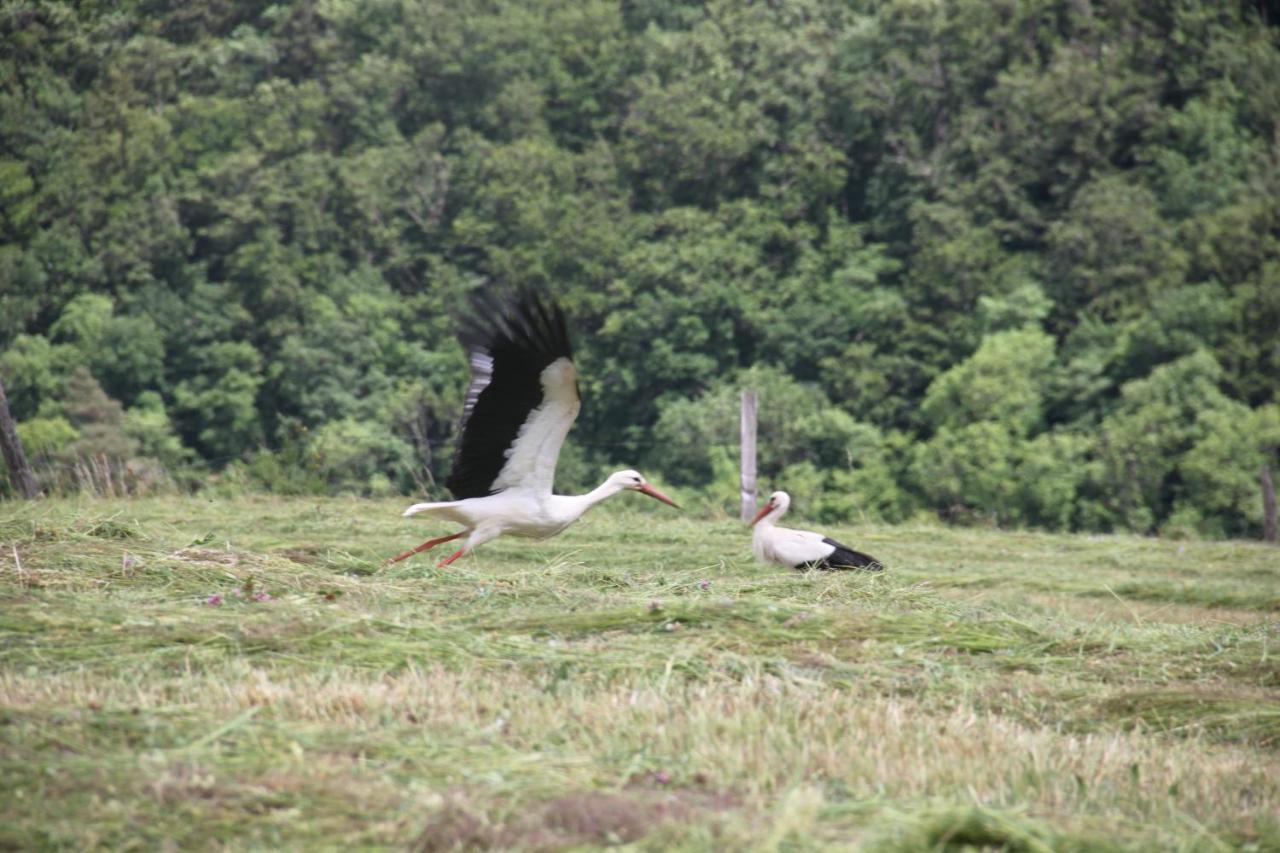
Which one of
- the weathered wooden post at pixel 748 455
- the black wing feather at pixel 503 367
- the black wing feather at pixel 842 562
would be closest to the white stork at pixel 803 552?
the black wing feather at pixel 842 562

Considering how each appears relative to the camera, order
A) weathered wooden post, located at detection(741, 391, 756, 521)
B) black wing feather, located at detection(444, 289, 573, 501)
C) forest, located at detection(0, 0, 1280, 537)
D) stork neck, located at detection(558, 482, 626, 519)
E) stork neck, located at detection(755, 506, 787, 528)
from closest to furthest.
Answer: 1. black wing feather, located at detection(444, 289, 573, 501)
2. stork neck, located at detection(558, 482, 626, 519)
3. stork neck, located at detection(755, 506, 787, 528)
4. weathered wooden post, located at detection(741, 391, 756, 521)
5. forest, located at detection(0, 0, 1280, 537)

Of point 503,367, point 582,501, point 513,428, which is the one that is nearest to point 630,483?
point 582,501

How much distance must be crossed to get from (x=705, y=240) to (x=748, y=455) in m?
17.8

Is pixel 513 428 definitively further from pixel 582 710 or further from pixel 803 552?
pixel 582 710

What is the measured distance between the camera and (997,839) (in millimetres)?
4254

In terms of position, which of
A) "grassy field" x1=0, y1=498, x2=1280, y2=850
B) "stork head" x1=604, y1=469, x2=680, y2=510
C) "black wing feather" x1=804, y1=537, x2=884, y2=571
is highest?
"stork head" x1=604, y1=469, x2=680, y2=510

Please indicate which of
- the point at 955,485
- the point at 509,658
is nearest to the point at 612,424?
the point at 955,485

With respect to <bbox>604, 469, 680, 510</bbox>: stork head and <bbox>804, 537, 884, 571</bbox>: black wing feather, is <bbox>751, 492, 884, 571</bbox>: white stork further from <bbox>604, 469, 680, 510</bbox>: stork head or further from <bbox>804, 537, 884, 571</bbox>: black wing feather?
<bbox>604, 469, 680, 510</bbox>: stork head

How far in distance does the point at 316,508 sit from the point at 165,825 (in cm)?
918

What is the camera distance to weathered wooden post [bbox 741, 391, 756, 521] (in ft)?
50.9

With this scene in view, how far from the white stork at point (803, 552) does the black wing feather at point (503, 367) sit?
161cm

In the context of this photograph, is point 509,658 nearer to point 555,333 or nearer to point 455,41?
point 555,333

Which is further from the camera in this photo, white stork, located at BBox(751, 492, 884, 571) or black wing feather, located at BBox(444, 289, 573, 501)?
white stork, located at BBox(751, 492, 884, 571)

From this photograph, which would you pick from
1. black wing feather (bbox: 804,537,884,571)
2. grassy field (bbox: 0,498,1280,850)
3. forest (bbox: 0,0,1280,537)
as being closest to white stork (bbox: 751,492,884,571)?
black wing feather (bbox: 804,537,884,571)
